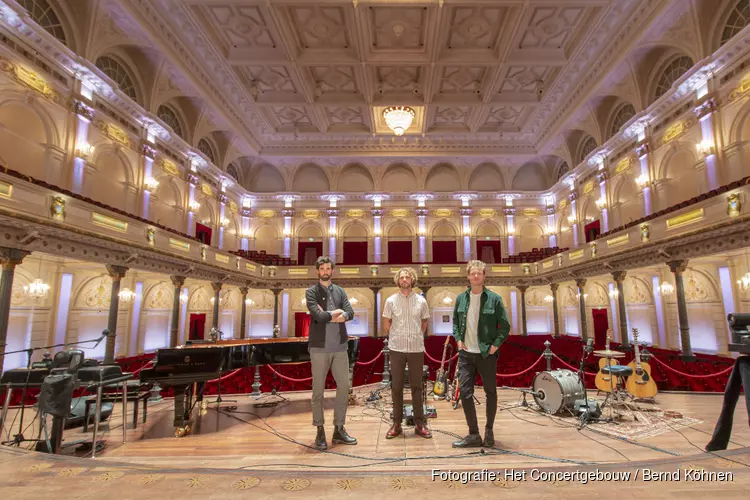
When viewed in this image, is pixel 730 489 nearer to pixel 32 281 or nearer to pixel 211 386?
pixel 211 386

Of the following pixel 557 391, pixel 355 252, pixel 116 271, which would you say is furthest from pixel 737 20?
pixel 116 271

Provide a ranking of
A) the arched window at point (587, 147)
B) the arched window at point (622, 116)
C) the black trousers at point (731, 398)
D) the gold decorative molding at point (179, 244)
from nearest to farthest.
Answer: the black trousers at point (731, 398) → the gold decorative molding at point (179, 244) → the arched window at point (622, 116) → the arched window at point (587, 147)

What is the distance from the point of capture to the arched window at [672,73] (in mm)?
12249

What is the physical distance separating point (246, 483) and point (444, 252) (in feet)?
71.9

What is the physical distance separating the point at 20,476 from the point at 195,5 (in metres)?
13.8

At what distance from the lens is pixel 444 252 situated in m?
23.6

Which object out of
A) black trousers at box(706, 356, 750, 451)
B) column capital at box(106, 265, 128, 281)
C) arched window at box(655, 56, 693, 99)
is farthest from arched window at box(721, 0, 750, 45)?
column capital at box(106, 265, 128, 281)

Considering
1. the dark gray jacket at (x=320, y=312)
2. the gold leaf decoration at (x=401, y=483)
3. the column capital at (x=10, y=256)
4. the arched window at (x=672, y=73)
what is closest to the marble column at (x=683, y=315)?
the arched window at (x=672, y=73)

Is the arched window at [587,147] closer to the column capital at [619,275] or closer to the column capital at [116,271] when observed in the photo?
the column capital at [619,275]

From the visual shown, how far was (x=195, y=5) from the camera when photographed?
1191cm

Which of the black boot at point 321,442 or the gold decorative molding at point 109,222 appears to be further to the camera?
the gold decorative molding at point 109,222

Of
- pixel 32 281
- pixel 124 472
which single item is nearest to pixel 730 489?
pixel 124 472

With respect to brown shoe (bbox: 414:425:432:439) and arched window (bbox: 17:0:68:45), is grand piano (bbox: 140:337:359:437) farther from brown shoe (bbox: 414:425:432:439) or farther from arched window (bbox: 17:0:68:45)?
arched window (bbox: 17:0:68:45)

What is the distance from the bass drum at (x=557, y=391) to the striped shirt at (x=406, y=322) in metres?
2.08
